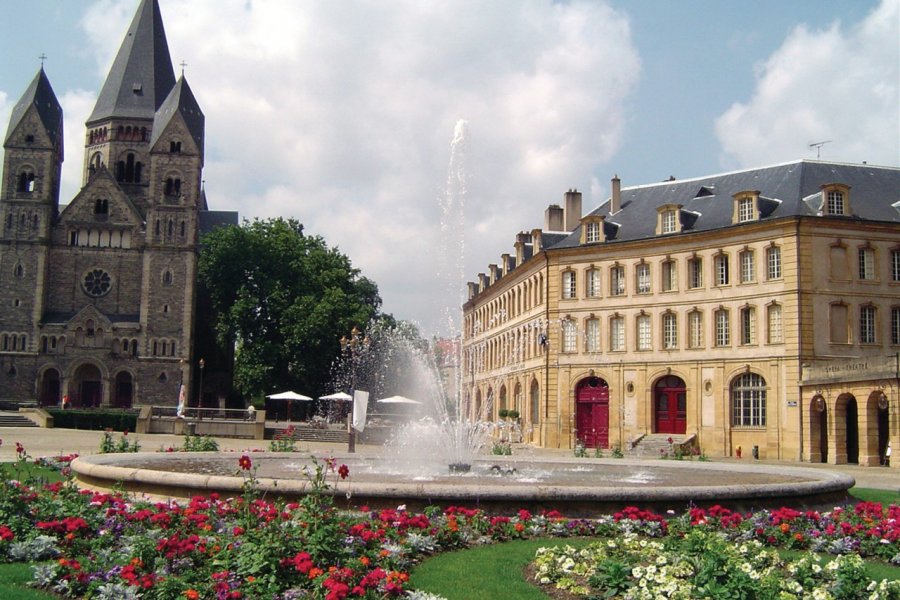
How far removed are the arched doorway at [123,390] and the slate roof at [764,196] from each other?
39577mm

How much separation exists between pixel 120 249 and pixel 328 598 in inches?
2985

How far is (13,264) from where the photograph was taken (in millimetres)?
75250

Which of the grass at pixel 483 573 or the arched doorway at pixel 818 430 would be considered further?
the arched doorway at pixel 818 430

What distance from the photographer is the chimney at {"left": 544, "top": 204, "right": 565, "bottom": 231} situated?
206 ft

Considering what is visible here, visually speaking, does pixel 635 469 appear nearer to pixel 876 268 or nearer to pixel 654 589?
pixel 654 589

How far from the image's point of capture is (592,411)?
167ft

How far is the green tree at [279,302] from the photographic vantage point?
67.0 meters

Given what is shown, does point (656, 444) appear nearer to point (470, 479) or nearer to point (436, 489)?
point (470, 479)

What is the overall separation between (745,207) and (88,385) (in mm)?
54164

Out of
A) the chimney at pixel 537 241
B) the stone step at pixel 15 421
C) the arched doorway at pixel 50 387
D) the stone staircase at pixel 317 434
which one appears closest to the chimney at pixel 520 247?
the chimney at pixel 537 241

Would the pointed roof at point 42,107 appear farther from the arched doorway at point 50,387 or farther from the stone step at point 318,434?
the stone step at point 318,434

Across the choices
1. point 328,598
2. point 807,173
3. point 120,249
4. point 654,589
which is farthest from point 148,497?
point 120,249

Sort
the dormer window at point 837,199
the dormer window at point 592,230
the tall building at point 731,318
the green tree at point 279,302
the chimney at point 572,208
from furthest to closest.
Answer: the green tree at point 279,302
the chimney at point 572,208
the dormer window at point 592,230
the dormer window at point 837,199
the tall building at point 731,318

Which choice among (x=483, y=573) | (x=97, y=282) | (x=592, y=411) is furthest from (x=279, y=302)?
(x=483, y=573)
